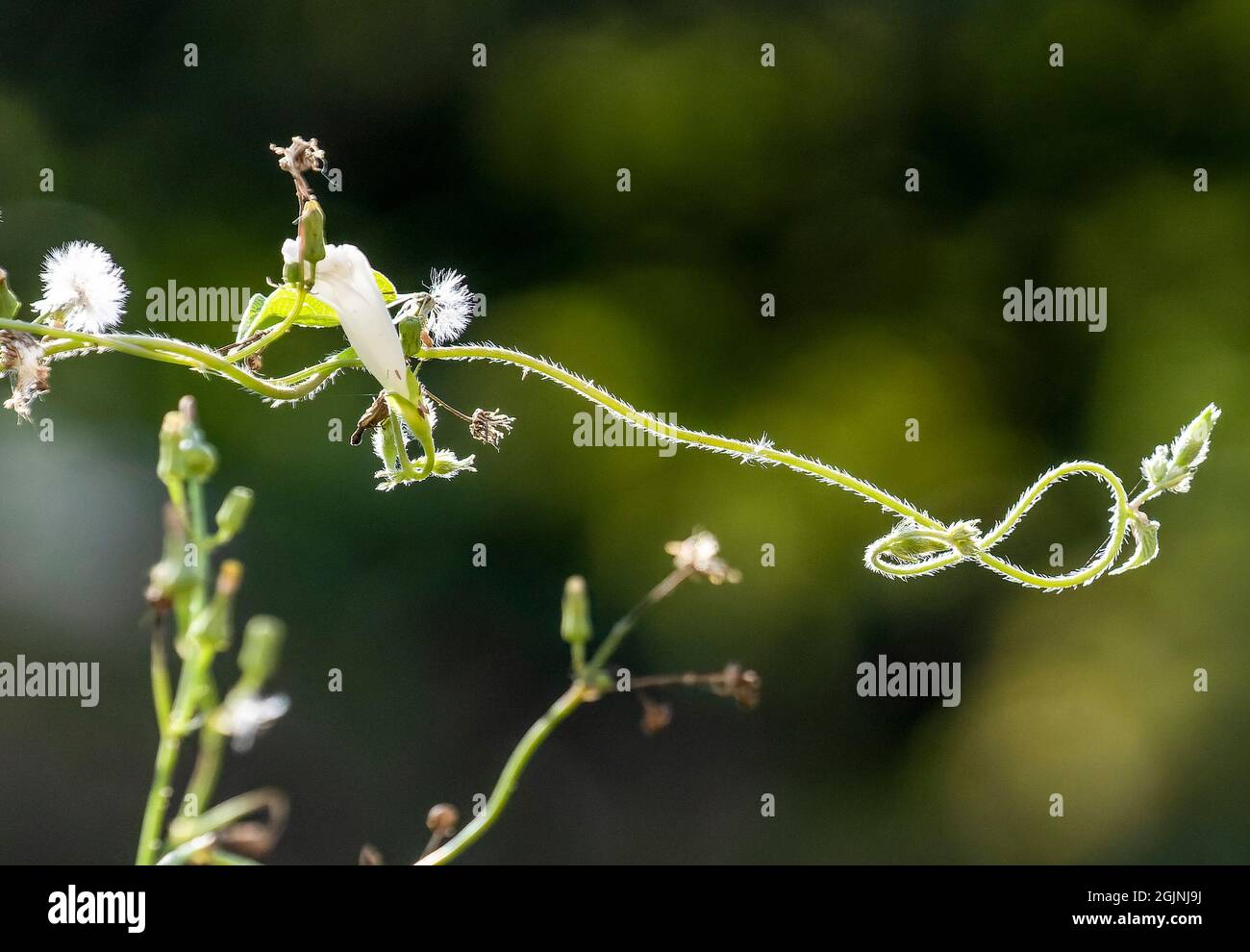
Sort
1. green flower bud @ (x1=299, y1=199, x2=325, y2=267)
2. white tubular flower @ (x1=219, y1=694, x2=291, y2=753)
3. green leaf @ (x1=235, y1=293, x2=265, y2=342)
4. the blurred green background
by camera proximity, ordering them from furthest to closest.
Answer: the blurred green background
green leaf @ (x1=235, y1=293, x2=265, y2=342)
green flower bud @ (x1=299, y1=199, x2=325, y2=267)
white tubular flower @ (x1=219, y1=694, x2=291, y2=753)

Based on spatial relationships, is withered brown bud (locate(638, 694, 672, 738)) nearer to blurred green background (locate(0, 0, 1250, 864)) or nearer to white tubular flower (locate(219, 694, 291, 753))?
white tubular flower (locate(219, 694, 291, 753))

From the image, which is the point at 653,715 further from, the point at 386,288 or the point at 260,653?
the point at 386,288

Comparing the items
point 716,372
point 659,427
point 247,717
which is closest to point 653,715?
point 247,717

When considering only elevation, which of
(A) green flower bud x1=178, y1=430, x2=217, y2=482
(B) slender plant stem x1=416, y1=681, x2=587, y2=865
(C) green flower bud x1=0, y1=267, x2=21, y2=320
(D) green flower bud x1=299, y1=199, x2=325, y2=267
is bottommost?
(B) slender plant stem x1=416, y1=681, x2=587, y2=865

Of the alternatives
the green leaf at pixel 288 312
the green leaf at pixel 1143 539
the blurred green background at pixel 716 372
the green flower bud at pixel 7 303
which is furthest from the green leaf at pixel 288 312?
the blurred green background at pixel 716 372

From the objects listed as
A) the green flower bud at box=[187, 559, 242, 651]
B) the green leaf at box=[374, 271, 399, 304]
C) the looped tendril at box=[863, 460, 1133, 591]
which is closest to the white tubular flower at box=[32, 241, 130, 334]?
the green leaf at box=[374, 271, 399, 304]

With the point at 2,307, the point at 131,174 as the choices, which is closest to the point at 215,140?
the point at 131,174

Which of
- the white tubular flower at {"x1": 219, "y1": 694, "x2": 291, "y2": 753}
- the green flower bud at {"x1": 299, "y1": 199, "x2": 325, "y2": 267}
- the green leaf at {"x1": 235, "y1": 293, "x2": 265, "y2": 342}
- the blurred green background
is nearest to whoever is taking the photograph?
the white tubular flower at {"x1": 219, "y1": 694, "x2": 291, "y2": 753}
